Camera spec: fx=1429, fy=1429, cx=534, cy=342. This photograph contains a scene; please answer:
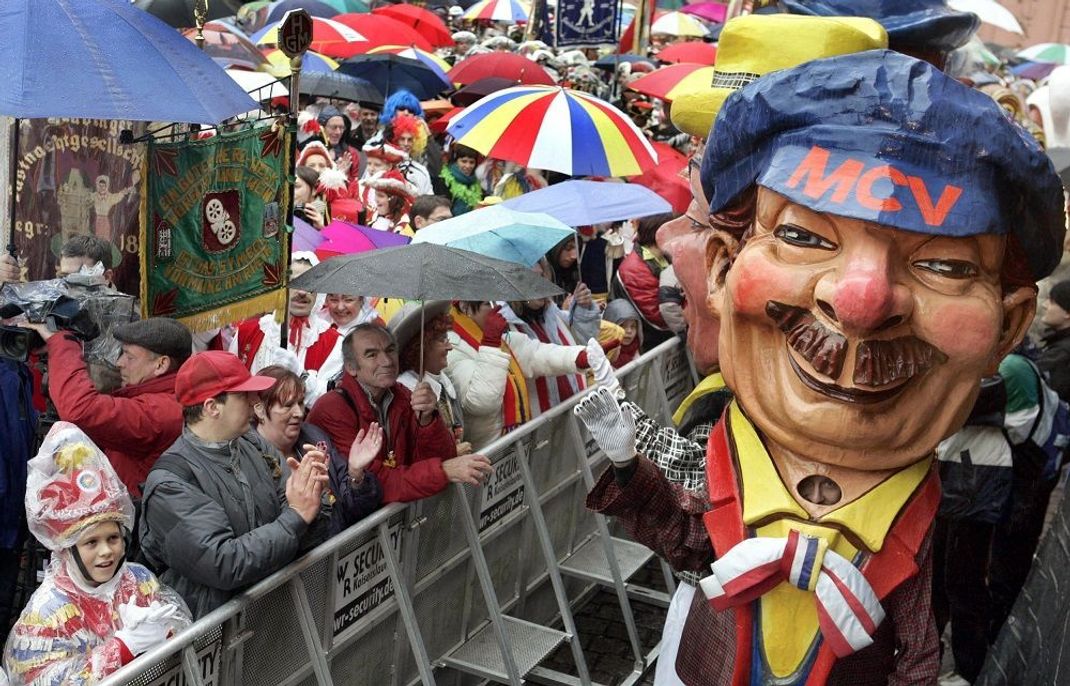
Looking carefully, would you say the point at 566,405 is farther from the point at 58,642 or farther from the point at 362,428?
the point at 58,642

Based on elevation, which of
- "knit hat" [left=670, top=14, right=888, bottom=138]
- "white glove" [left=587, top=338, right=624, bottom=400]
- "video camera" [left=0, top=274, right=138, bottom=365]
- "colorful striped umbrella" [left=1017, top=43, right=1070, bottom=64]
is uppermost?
"knit hat" [left=670, top=14, right=888, bottom=138]

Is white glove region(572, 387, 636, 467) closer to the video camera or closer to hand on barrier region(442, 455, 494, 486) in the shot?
hand on barrier region(442, 455, 494, 486)

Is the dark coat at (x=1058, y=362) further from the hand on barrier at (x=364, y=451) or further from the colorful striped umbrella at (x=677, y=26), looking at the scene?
the colorful striped umbrella at (x=677, y=26)

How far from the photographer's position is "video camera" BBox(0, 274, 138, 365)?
196 inches

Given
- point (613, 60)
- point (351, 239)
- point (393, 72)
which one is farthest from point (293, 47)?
point (613, 60)

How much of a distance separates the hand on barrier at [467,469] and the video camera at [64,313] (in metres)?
1.29

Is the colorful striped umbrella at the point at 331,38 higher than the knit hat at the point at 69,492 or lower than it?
lower

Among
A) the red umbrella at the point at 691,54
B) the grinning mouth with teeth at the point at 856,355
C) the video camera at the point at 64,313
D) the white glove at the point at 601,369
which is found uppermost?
the grinning mouth with teeth at the point at 856,355

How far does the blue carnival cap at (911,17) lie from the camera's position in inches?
231

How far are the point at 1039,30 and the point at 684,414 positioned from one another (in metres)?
36.3

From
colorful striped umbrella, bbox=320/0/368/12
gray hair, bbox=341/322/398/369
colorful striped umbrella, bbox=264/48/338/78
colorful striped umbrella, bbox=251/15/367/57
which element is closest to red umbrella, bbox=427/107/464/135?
colorful striped umbrella, bbox=264/48/338/78

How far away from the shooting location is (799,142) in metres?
3.97

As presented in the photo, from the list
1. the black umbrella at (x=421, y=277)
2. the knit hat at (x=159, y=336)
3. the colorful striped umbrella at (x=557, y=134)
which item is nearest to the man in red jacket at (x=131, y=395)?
the knit hat at (x=159, y=336)

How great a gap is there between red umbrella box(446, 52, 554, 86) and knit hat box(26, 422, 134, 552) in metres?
10.5
